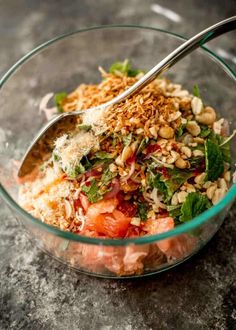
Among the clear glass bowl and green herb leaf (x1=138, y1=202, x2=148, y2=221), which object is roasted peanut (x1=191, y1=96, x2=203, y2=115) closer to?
the clear glass bowl

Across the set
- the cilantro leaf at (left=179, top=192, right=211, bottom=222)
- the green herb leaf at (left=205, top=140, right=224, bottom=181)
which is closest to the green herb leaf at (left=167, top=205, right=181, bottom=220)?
the cilantro leaf at (left=179, top=192, right=211, bottom=222)

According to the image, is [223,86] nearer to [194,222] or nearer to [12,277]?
[194,222]

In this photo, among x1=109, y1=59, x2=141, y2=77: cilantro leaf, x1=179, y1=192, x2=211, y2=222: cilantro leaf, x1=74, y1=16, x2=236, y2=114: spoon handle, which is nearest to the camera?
x1=179, y1=192, x2=211, y2=222: cilantro leaf

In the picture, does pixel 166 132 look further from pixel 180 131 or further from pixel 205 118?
pixel 205 118

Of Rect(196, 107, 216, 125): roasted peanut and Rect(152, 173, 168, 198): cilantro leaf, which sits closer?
Rect(152, 173, 168, 198): cilantro leaf

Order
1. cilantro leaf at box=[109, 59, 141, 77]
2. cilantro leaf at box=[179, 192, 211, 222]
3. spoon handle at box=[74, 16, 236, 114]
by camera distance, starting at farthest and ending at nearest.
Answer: cilantro leaf at box=[109, 59, 141, 77]
spoon handle at box=[74, 16, 236, 114]
cilantro leaf at box=[179, 192, 211, 222]

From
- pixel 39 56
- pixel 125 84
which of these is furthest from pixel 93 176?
pixel 39 56

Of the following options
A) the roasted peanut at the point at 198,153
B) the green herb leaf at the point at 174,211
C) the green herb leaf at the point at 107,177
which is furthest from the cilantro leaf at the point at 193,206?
the green herb leaf at the point at 107,177

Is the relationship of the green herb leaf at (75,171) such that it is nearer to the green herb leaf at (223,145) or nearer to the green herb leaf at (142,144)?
the green herb leaf at (142,144)
